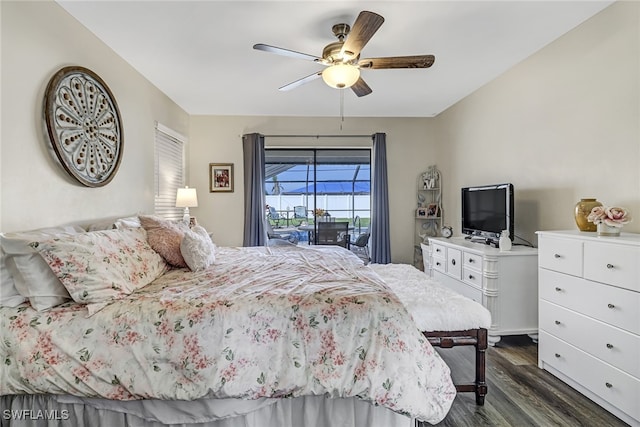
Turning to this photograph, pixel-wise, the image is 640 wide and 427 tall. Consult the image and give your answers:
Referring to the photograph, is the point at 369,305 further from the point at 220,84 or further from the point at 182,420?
the point at 220,84

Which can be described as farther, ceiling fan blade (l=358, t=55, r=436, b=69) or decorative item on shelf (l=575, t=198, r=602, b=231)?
ceiling fan blade (l=358, t=55, r=436, b=69)

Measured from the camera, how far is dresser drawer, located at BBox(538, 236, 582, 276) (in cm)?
208

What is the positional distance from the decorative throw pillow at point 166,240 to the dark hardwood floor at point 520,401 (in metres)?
1.98

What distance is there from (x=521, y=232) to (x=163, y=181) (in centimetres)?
414

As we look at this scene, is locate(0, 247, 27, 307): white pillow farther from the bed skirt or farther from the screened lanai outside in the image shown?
the screened lanai outside

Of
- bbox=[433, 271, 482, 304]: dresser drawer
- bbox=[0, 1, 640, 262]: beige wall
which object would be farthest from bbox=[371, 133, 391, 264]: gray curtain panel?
bbox=[433, 271, 482, 304]: dresser drawer

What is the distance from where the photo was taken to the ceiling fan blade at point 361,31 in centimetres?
187

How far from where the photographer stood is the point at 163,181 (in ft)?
13.4

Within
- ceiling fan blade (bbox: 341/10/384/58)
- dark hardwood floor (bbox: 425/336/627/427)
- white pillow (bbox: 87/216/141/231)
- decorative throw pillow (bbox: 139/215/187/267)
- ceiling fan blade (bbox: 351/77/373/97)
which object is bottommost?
dark hardwood floor (bbox: 425/336/627/427)

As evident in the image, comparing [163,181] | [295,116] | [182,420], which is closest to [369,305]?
[182,420]

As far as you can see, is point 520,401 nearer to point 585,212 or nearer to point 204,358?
point 585,212

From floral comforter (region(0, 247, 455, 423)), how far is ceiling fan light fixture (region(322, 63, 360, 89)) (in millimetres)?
1672

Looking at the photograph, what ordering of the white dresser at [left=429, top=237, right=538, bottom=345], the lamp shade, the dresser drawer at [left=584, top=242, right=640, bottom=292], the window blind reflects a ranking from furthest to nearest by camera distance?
the lamp shade
the window blind
the white dresser at [left=429, top=237, right=538, bottom=345]
the dresser drawer at [left=584, top=242, right=640, bottom=292]

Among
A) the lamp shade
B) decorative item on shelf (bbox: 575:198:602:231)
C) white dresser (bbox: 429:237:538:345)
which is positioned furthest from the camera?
the lamp shade
